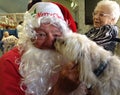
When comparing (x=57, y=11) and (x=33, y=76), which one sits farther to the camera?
(x=57, y=11)

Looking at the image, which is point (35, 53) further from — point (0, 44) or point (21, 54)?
point (0, 44)

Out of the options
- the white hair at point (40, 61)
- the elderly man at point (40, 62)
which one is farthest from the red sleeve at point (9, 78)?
the white hair at point (40, 61)

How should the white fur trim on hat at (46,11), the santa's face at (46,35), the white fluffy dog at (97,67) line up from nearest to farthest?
the white fluffy dog at (97,67), the santa's face at (46,35), the white fur trim on hat at (46,11)

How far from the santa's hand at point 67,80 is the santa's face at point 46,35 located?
17cm

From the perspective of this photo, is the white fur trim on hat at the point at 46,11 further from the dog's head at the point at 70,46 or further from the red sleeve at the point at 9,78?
the red sleeve at the point at 9,78

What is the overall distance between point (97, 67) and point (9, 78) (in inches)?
18.9

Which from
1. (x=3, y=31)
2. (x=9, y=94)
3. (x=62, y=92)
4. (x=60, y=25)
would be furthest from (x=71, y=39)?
(x=3, y=31)

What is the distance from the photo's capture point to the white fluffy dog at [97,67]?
1595 mm

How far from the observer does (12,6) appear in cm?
721

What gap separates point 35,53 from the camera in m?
1.86

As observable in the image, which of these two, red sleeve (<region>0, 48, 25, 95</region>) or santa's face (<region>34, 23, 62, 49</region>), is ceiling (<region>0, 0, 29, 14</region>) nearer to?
santa's face (<region>34, 23, 62, 49</region>)

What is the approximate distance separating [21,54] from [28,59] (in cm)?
5

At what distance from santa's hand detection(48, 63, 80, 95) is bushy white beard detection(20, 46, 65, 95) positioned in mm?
93

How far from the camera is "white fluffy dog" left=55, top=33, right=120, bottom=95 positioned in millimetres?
1595
